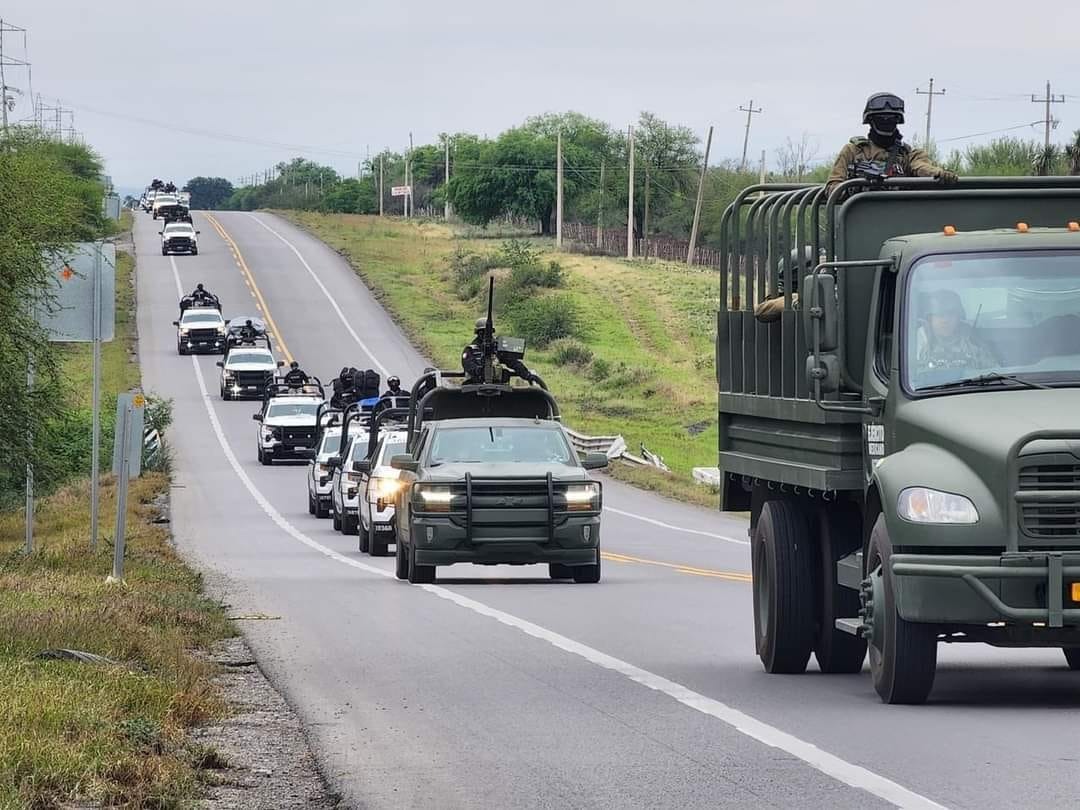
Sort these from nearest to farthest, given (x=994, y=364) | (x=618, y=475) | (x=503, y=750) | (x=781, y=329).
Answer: (x=503, y=750), (x=994, y=364), (x=781, y=329), (x=618, y=475)

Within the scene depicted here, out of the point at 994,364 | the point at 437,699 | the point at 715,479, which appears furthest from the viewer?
the point at 715,479

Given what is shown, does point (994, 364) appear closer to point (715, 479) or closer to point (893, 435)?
point (893, 435)

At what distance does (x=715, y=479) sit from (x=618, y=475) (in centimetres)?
373

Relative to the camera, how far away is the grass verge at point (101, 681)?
9141 millimetres

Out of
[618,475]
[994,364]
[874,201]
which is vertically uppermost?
[874,201]

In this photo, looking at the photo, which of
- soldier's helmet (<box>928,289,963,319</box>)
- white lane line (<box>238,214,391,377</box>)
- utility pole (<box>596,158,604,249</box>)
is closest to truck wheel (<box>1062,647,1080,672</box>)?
soldier's helmet (<box>928,289,963,319</box>)

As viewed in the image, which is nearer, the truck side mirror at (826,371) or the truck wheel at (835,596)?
the truck side mirror at (826,371)

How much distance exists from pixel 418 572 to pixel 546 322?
2678 inches

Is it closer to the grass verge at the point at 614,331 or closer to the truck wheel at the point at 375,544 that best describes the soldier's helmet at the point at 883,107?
the truck wheel at the point at 375,544

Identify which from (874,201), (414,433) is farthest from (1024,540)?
(414,433)

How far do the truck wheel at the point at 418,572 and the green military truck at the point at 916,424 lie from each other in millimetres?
8458

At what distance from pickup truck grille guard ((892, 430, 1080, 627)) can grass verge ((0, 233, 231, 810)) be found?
4.10 m

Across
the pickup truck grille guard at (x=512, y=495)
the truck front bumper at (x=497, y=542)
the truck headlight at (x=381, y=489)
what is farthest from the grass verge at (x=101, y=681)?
the truck headlight at (x=381, y=489)

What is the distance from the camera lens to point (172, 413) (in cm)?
6475
